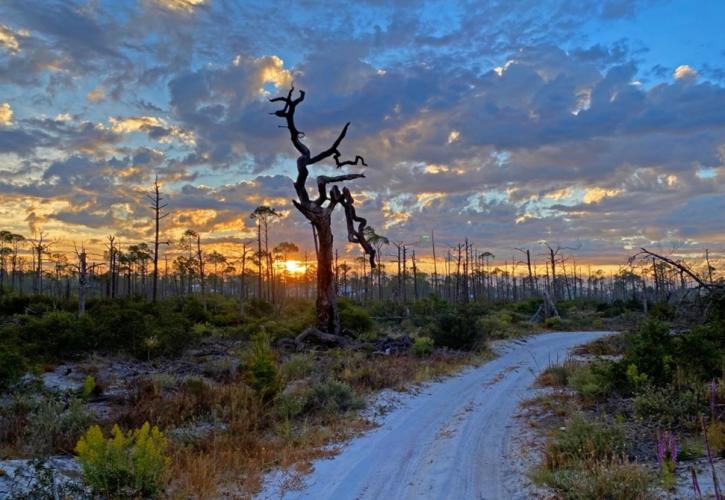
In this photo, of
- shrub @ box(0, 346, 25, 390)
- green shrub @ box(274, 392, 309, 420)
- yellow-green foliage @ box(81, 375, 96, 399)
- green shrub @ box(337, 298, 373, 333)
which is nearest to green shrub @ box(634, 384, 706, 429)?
green shrub @ box(274, 392, 309, 420)

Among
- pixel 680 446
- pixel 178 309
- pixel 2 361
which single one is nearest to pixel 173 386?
pixel 2 361

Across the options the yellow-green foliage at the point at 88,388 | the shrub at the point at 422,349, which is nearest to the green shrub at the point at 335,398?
the yellow-green foliage at the point at 88,388

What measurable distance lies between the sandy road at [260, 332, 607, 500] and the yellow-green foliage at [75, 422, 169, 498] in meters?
1.25

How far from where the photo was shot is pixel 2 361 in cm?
978

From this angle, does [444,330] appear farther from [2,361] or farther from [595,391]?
[2,361]

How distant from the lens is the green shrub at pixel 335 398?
972 cm

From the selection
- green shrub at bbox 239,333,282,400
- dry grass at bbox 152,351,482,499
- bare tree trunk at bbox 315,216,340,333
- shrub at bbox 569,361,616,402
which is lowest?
dry grass at bbox 152,351,482,499

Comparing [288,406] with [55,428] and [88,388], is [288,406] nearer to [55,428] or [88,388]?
[55,428]

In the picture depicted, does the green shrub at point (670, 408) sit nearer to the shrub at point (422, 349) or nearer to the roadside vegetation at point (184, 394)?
the roadside vegetation at point (184, 394)

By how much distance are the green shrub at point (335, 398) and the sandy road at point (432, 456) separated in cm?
72

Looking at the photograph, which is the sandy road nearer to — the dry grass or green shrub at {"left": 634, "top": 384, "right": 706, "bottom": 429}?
the dry grass

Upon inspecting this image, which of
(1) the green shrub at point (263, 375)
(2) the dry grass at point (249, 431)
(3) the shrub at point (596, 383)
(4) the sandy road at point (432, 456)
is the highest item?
(1) the green shrub at point (263, 375)

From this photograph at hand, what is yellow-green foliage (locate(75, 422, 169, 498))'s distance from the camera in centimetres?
521

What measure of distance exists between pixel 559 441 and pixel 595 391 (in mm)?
3460
